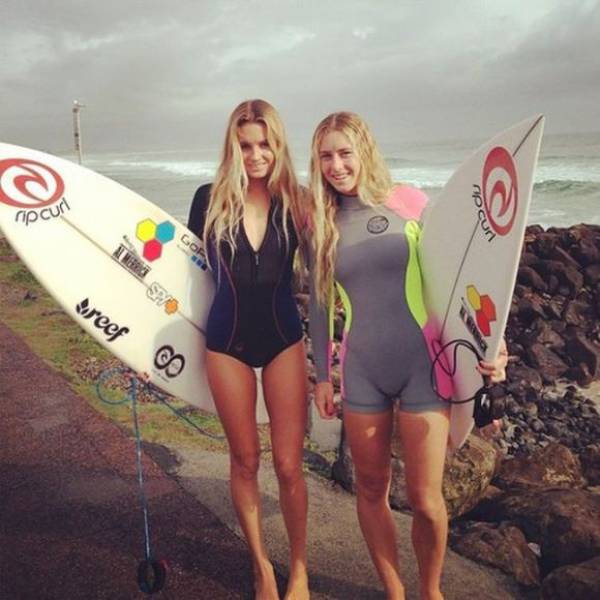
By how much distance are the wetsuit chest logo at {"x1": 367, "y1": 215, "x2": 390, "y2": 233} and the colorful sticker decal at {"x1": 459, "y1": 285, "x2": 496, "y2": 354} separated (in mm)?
430

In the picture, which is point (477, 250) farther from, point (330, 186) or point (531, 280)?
point (531, 280)

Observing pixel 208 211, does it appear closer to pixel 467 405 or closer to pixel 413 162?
pixel 467 405

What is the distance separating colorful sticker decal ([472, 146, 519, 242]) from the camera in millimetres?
2295

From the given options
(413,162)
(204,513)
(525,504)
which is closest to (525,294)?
(525,504)

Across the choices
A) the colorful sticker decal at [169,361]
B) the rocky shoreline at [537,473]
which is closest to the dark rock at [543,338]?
the rocky shoreline at [537,473]

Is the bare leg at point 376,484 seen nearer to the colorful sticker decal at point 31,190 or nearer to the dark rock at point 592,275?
the colorful sticker decal at point 31,190

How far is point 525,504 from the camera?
144 inches

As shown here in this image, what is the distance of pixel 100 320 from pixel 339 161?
1653 mm

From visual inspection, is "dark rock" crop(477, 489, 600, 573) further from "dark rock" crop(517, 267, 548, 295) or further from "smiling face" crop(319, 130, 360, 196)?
"dark rock" crop(517, 267, 548, 295)

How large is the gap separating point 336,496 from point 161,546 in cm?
108

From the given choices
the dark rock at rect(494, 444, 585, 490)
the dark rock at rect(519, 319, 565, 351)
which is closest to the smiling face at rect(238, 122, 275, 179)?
the dark rock at rect(494, 444, 585, 490)

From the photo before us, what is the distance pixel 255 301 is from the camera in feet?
8.39

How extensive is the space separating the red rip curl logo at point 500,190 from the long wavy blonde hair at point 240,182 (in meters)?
0.75

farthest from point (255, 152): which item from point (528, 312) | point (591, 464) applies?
point (528, 312)
